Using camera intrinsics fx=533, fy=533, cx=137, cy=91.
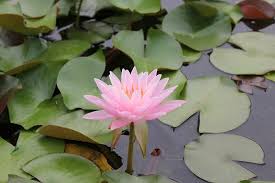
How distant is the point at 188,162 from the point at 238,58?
1.65 feet

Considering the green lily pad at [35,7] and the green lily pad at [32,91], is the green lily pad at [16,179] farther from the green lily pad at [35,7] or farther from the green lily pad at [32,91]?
the green lily pad at [35,7]

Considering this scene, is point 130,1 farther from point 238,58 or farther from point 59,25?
point 238,58

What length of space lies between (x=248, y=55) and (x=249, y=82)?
14cm

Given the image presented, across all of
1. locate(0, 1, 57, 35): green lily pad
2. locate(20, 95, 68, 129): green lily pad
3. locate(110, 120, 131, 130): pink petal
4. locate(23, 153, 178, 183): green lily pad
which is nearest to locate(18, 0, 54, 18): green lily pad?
locate(0, 1, 57, 35): green lily pad

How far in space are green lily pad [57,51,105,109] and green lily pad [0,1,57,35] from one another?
0.69 ft

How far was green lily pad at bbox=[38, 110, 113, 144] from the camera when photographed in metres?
1.27

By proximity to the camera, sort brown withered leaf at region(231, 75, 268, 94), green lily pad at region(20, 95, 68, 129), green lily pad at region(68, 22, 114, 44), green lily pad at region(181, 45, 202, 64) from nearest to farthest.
A: 1. green lily pad at region(20, 95, 68, 129)
2. brown withered leaf at region(231, 75, 268, 94)
3. green lily pad at region(181, 45, 202, 64)
4. green lily pad at region(68, 22, 114, 44)

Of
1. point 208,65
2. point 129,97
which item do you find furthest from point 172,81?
point 129,97

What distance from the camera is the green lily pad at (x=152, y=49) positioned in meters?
1.56

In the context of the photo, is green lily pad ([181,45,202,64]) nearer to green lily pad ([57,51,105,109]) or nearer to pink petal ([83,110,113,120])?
green lily pad ([57,51,105,109])

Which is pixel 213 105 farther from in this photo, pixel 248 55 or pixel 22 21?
pixel 22 21

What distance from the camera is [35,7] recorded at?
174 cm

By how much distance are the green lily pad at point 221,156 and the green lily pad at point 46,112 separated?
355mm

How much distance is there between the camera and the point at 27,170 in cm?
123
